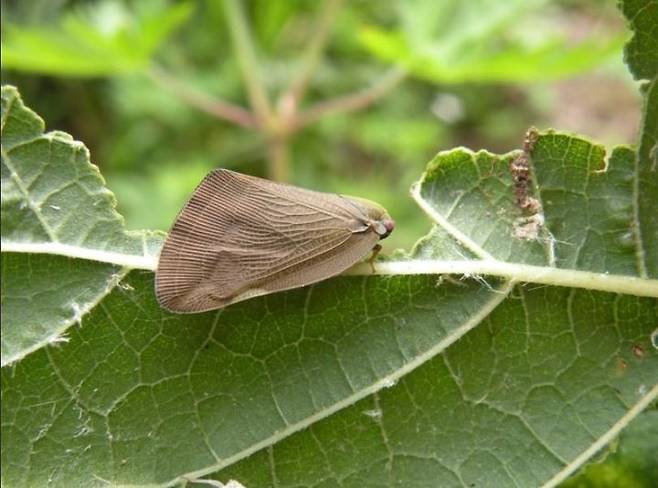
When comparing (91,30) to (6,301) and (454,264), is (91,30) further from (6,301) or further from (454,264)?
(454,264)

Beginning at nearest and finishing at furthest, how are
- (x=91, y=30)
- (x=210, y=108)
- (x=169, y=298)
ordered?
(x=169, y=298) → (x=91, y=30) → (x=210, y=108)

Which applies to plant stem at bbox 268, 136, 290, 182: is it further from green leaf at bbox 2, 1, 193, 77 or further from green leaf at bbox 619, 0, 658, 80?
green leaf at bbox 619, 0, 658, 80

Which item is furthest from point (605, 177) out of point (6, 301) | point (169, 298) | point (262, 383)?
point (6, 301)

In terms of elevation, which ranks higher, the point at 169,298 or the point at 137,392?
the point at 169,298

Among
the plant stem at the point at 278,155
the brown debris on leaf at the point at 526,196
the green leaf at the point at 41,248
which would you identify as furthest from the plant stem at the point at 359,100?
the green leaf at the point at 41,248

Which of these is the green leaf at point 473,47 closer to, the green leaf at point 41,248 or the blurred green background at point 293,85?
the blurred green background at point 293,85

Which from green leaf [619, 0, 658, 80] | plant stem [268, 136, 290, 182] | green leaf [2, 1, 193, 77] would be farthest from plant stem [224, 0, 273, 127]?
green leaf [619, 0, 658, 80]
